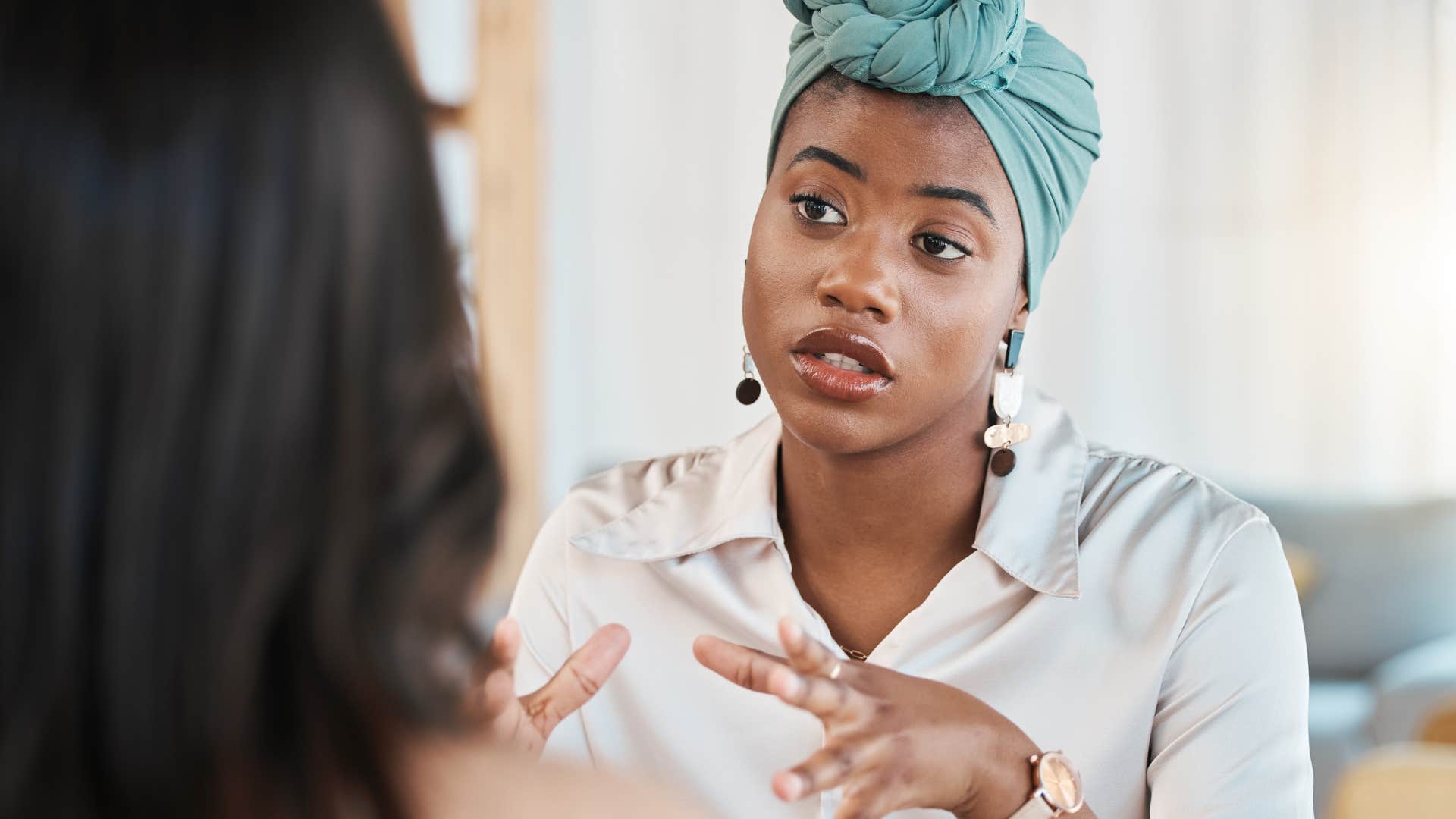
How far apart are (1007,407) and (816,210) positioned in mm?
305

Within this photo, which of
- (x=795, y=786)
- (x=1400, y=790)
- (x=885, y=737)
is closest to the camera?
(x=795, y=786)

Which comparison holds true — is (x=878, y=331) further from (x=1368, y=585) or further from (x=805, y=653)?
(x=1368, y=585)

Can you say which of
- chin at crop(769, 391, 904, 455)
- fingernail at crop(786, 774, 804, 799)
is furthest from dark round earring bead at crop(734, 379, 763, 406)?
fingernail at crop(786, 774, 804, 799)

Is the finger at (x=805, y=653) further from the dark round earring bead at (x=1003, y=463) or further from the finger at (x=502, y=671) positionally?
the dark round earring bead at (x=1003, y=463)

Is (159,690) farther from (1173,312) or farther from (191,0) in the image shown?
(1173,312)

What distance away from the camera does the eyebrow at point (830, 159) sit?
138cm

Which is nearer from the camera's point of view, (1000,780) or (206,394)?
(206,394)

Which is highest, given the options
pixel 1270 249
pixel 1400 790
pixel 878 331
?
pixel 878 331

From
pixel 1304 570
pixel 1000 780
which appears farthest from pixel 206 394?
pixel 1304 570

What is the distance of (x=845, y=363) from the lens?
1357 millimetres

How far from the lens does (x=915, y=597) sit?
145cm

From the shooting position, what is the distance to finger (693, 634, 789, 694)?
100cm

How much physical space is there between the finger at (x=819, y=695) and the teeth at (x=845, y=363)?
45 cm

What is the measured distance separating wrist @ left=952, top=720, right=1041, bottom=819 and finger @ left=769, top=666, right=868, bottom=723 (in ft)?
0.50
